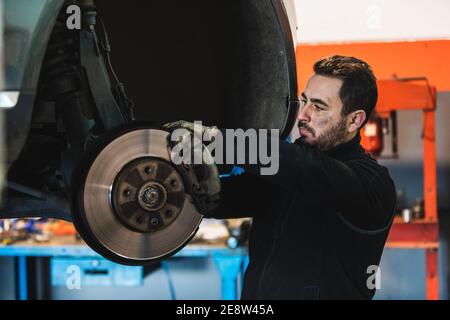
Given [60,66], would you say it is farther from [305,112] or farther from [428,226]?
[428,226]

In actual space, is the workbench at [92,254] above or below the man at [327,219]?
below

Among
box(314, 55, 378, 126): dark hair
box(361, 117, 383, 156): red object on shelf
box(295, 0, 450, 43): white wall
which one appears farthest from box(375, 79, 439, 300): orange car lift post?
box(314, 55, 378, 126): dark hair

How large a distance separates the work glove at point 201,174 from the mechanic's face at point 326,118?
0.87 feet

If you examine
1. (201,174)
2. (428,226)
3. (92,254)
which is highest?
(201,174)

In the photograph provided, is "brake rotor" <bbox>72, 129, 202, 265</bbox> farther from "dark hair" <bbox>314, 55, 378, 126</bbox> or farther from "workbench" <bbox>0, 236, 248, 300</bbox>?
"workbench" <bbox>0, 236, 248, 300</bbox>

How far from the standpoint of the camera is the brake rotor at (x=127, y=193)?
77 centimetres

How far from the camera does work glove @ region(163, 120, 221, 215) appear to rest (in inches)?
29.8

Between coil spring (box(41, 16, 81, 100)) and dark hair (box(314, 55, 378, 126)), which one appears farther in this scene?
dark hair (box(314, 55, 378, 126))

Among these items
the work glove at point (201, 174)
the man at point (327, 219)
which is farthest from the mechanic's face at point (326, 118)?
the work glove at point (201, 174)

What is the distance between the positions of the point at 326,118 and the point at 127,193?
0.37 m

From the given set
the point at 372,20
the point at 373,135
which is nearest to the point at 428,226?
the point at 373,135

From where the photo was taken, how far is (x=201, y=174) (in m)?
0.78

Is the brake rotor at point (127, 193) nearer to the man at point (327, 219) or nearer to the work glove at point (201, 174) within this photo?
the work glove at point (201, 174)

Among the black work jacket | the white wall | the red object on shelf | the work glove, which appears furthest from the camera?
the red object on shelf
